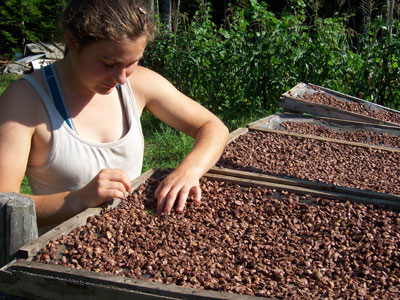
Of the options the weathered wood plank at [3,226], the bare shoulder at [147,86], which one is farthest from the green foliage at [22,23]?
the weathered wood plank at [3,226]

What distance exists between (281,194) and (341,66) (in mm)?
4724

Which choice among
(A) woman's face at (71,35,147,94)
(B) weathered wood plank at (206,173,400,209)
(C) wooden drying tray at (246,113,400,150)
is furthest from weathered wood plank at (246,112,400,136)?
(A) woman's face at (71,35,147,94)

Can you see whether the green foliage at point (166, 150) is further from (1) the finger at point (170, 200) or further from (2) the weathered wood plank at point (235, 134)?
(1) the finger at point (170, 200)

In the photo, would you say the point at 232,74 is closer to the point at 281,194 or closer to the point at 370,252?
the point at 281,194

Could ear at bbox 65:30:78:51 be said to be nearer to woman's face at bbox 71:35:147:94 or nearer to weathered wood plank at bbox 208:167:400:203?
woman's face at bbox 71:35:147:94

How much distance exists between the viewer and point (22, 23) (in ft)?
52.4

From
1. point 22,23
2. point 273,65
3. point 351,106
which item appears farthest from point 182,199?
point 22,23

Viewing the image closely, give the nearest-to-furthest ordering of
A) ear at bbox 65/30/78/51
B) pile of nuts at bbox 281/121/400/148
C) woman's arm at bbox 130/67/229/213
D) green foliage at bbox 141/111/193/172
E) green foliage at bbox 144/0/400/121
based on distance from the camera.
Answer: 1. ear at bbox 65/30/78/51
2. woman's arm at bbox 130/67/229/213
3. pile of nuts at bbox 281/121/400/148
4. green foliage at bbox 141/111/193/172
5. green foliage at bbox 144/0/400/121

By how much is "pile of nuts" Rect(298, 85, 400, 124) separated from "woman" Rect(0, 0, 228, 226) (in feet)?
10.5

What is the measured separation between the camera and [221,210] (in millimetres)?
1979

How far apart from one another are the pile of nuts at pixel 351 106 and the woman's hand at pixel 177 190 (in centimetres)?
351

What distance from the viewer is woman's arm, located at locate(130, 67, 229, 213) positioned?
206cm

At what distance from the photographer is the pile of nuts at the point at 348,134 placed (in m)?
4.11

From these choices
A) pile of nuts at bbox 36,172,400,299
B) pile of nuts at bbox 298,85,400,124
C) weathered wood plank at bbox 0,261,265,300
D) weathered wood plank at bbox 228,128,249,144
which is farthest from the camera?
pile of nuts at bbox 298,85,400,124
